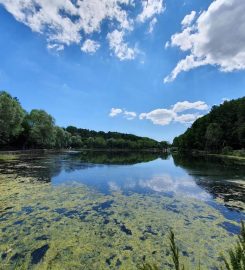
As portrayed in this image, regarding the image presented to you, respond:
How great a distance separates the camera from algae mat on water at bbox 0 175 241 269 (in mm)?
6924

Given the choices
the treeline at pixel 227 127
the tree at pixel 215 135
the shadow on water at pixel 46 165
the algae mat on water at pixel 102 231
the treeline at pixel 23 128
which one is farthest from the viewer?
the tree at pixel 215 135

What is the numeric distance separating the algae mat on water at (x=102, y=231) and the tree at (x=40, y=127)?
67.4m

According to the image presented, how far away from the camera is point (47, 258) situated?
271 inches

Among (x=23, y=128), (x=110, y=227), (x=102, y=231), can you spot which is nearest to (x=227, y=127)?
(x=23, y=128)

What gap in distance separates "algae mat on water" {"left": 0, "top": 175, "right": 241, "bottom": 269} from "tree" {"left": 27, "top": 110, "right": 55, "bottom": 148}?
67398mm

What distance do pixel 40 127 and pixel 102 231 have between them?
75341 mm

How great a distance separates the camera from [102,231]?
9102 millimetres

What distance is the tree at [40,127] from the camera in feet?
259

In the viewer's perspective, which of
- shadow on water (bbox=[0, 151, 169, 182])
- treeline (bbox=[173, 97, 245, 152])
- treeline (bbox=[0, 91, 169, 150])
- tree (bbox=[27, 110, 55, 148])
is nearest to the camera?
shadow on water (bbox=[0, 151, 169, 182])

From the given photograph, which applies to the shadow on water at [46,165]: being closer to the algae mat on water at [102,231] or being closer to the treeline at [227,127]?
the algae mat on water at [102,231]

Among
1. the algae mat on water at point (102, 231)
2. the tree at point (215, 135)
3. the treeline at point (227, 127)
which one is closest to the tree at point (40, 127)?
the tree at point (215, 135)

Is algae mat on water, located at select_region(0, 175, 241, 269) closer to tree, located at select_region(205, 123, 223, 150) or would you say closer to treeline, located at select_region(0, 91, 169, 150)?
treeline, located at select_region(0, 91, 169, 150)

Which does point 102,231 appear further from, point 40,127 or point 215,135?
point 215,135

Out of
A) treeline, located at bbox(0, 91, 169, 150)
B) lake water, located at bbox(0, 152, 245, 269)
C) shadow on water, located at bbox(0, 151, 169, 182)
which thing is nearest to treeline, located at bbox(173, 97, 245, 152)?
shadow on water, located at bbox(0, 151, 169, 182)
